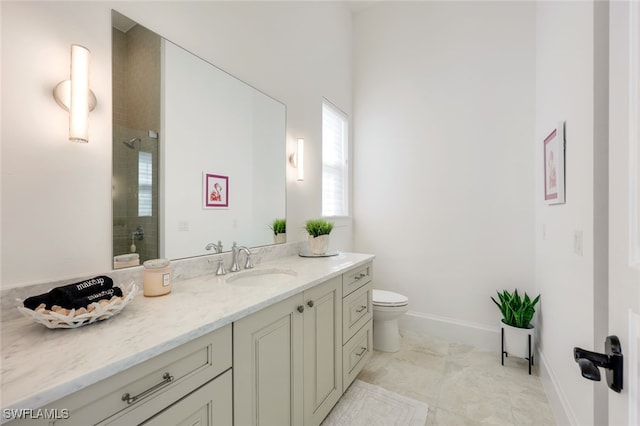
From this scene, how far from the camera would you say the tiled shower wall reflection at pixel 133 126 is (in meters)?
1.09

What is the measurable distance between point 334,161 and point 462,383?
Answer: 225 centimetres

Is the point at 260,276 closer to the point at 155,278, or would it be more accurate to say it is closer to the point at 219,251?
the point at 219,251

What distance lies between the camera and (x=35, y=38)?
2.92 feet

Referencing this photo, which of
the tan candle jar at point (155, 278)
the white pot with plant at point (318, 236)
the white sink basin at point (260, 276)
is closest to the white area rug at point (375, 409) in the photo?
the white sink basin at point (260, 276)

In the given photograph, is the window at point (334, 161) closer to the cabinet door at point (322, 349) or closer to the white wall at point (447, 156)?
the white wall at point (447, 156)

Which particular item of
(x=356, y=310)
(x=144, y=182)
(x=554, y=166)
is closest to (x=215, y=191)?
(x=144, y=182)

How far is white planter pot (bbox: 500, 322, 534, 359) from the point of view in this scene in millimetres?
2016

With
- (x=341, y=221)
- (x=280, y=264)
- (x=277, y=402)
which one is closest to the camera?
(x=277, y=402)

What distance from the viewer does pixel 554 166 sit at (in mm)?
1595

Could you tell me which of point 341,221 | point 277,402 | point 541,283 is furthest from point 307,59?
point 541,283

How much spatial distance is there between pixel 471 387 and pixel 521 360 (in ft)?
2.27

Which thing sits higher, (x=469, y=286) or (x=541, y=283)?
(x=541, y=283)

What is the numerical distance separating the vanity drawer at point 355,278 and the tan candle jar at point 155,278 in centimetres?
100

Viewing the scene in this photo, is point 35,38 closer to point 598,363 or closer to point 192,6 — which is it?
point 192,6
